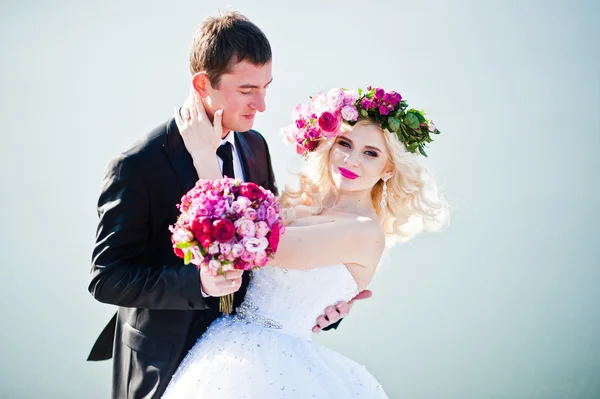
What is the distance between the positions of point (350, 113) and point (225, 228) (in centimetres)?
98

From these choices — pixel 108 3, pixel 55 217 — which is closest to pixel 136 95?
pixel 108 3

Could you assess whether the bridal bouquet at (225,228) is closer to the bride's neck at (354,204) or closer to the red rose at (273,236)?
the red rose at (273,236)

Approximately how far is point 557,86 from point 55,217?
4.07 m

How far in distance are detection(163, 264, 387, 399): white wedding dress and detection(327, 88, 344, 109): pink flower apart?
0.65 meters

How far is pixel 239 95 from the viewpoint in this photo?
2.59m

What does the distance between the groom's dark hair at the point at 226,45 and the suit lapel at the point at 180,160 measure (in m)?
0.25

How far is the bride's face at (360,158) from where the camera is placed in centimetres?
282

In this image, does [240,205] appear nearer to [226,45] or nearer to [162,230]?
[162,230]

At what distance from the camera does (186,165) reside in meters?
2.51

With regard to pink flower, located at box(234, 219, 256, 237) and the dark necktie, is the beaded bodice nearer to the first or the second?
the dark necktie

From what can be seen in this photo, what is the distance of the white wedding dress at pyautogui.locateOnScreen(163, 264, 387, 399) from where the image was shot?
2.36m

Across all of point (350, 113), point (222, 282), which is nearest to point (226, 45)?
point (350, 113)

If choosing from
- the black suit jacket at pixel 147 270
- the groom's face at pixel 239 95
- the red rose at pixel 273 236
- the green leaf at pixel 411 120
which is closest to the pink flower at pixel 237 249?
the red rose at pixel 273 236

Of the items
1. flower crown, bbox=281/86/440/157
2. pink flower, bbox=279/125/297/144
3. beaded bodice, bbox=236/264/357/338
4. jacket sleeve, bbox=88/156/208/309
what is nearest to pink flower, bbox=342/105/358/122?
flower crown, bbox=281/86/440/157
